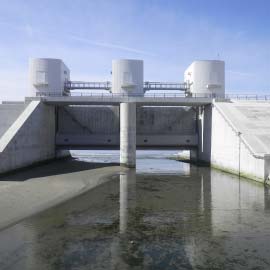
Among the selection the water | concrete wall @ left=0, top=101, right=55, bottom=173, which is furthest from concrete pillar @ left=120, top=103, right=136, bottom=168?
the water

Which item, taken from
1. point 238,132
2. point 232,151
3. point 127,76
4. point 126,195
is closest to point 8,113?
point 127,76

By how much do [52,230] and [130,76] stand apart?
117 feet

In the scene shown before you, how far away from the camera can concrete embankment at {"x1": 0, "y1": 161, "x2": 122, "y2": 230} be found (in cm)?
1697

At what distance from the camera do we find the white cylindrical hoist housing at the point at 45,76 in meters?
48.0

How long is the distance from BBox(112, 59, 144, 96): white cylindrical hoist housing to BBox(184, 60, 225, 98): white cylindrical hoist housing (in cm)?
763

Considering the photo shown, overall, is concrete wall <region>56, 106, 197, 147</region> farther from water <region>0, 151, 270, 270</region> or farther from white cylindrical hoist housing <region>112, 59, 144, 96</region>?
water <region>0, 151, 270, 270</region>

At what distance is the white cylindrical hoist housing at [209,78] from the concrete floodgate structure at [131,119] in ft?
0.43

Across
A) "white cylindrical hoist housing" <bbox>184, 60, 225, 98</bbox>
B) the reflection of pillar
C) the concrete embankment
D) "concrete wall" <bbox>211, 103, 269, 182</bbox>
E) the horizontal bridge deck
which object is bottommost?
the reflection of pillar

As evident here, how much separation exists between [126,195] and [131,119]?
679 inches

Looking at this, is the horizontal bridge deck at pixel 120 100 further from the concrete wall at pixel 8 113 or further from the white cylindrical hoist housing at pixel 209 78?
the white cylindrical hoist housing at pixel 209 78

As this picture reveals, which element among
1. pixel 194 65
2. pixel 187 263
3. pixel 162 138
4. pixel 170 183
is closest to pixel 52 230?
pixel 187 263

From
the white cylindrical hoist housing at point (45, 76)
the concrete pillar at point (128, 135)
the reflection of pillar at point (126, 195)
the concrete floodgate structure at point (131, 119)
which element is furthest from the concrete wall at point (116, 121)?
the reflection of pillar at point (126, 195)

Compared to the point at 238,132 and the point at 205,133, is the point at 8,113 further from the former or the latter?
the point at 238,132

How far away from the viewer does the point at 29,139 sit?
3516cm
